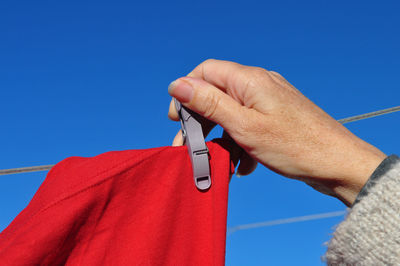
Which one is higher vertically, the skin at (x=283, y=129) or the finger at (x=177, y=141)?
the finger at (x=177, y=141)

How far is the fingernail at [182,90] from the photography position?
0.70 metres

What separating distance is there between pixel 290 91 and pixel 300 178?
0.52 ft

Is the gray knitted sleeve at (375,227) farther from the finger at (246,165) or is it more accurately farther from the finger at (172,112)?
the finger at (172,112)

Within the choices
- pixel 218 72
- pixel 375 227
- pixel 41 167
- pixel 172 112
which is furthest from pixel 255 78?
pixel 41 167

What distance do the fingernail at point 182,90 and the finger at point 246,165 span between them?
17cm

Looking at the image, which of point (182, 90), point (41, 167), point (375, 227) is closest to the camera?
point (375, 227)

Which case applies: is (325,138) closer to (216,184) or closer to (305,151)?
(305,151)

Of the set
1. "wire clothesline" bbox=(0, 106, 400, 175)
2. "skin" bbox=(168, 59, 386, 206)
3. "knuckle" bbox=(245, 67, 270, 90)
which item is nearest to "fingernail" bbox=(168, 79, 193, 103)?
"skin" bbox=(168, 59, 386, 206)

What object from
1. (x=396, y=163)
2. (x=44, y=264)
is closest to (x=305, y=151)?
(x=396, y=163)

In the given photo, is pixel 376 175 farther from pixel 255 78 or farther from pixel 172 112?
pixel 172 112

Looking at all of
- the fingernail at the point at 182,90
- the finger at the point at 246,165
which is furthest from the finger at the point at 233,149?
the fingernail at the point at 182,90

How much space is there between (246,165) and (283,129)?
17cm

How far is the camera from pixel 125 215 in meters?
0.67

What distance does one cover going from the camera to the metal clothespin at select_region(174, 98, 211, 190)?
69cm
